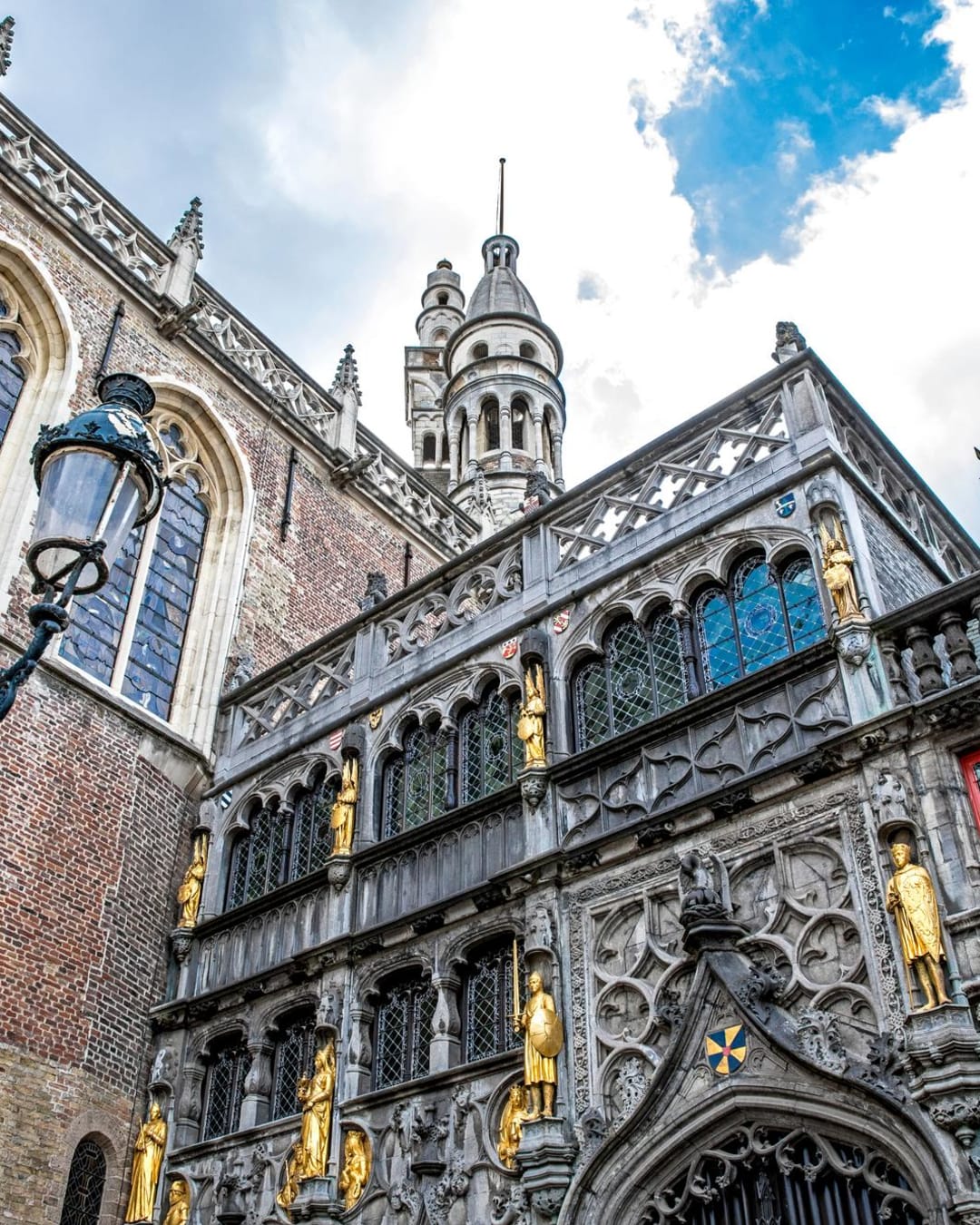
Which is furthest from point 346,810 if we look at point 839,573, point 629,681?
point 839,573

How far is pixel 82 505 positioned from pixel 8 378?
12360 millimetres

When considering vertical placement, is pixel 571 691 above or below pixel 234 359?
below

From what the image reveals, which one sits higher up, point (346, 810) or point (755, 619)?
point (755, 619)

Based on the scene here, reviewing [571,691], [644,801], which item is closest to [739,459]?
[571,691]

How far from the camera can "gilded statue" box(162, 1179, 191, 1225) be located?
1338 centimetres

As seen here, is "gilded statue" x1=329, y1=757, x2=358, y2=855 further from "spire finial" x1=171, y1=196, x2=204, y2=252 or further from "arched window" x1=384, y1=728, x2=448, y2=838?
"spire finial" x1=171, y1=196, x2=204, y2=252

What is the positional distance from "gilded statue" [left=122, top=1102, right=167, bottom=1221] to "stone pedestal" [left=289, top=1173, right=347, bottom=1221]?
2.51 m

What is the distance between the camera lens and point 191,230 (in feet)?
74.9

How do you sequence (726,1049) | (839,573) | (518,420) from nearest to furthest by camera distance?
(726,1049), (839,573), (518,420)

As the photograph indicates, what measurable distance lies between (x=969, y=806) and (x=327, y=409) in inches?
663

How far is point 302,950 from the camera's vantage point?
1380 cm

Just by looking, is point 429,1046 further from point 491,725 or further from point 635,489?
point 635,489

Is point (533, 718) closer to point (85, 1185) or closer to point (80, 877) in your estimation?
point (80, 877)

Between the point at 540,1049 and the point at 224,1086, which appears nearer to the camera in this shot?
the point at 540,1049
